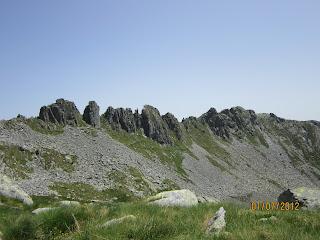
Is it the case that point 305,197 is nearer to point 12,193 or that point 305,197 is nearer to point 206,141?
point 12,193

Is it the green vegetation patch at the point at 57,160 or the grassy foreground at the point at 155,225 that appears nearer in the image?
the grassy foreground at the point at 155,225

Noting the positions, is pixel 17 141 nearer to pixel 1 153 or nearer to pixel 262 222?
pixel 1 153

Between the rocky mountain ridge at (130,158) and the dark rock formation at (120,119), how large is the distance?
0.35 metres

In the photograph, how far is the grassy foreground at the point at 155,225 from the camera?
9.34 meters

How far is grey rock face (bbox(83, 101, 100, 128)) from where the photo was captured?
12862 cm

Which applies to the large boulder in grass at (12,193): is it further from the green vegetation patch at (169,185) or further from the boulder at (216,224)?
the green vegetation patch at (169,185)

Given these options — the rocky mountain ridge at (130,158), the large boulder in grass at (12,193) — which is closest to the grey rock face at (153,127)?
the rocky mountain ridge at (130,158)

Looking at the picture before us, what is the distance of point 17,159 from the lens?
8088 centimetres

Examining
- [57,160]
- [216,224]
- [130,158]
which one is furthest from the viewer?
[130,158]

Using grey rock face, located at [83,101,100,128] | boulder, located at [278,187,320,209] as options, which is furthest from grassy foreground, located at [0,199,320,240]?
grey rock face, located at [83,101,100,128]

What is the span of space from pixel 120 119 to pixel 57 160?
55.2m

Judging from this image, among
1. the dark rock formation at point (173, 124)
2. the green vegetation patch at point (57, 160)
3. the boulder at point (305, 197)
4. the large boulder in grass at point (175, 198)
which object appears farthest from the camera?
the dark rock formation at point (173, 124)

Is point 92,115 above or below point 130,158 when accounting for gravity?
above

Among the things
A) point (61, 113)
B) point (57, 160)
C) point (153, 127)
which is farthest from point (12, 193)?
point (153, 127)
